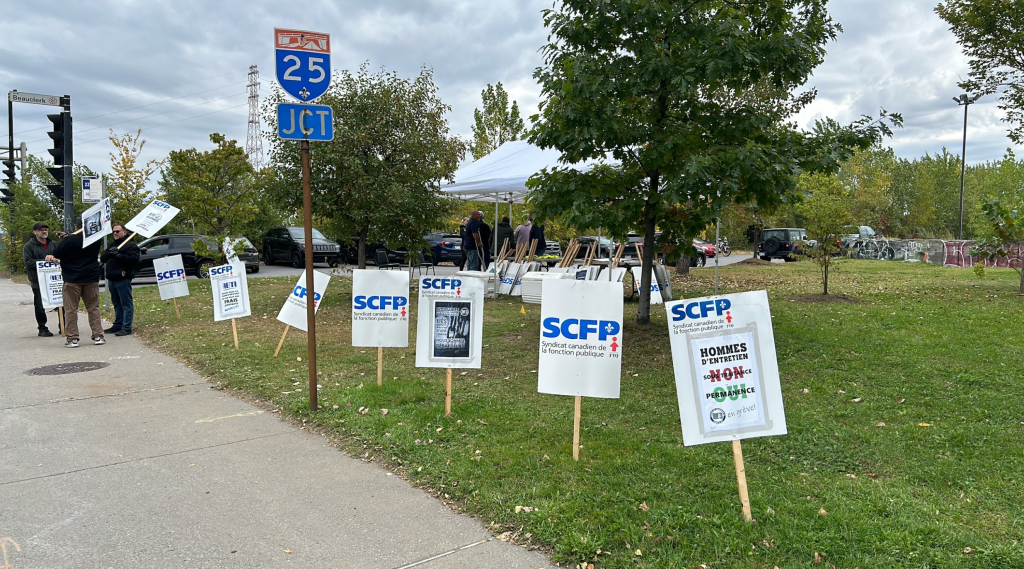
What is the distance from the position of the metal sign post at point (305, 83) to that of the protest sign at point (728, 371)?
3426 millimetres

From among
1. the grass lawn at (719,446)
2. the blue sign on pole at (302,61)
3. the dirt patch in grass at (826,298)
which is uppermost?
the blue sign on pole at (302,61)

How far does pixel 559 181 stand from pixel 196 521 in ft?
18.4

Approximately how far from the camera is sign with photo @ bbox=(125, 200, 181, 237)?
35.3 ft

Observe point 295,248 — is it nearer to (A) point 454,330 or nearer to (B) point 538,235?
(B) point 538,235

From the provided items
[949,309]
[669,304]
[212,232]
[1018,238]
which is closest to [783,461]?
[669,304]

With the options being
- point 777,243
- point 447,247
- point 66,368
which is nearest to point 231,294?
point 66,368

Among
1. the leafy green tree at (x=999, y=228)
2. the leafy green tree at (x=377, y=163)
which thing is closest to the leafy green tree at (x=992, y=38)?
the leafy green tree at (x=999, y=228)

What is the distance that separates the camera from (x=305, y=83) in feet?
19.1

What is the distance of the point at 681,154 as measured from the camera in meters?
7.63

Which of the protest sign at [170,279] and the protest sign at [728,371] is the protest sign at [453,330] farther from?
the protest sign at [170,279]

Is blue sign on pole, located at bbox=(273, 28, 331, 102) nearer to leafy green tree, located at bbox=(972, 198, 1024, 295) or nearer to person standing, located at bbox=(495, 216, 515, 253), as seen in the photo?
person standing, located at bbox=(495, 216, 515, 253)

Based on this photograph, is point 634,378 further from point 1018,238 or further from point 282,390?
point 1018,238

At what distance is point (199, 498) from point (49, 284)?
8.45 metres

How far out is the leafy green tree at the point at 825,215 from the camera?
38.9 ft
